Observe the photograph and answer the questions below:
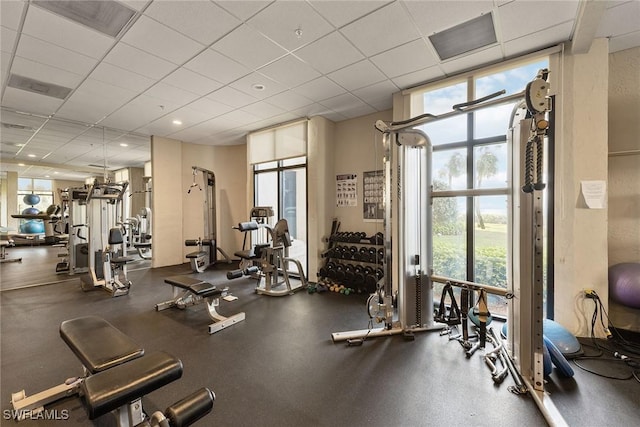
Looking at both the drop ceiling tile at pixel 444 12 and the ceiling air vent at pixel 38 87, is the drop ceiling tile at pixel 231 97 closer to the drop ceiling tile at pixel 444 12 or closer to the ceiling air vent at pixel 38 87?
the ceiling air vent at pixel 38 87

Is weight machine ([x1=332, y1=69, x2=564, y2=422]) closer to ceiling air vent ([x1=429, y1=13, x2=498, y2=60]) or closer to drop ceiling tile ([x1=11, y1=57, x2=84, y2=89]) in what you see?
ceiling air vent ([x1=429, y1=13, x2=498, y2=60])

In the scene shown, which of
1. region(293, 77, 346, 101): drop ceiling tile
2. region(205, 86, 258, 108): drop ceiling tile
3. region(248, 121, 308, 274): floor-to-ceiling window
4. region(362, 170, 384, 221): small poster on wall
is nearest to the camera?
region(293, 77, 346, 101): drop ceiling tile

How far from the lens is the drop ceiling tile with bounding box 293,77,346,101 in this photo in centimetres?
346

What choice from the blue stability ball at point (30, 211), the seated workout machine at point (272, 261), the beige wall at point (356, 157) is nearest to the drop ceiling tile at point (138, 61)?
the seated workout machine at point (272, 261)

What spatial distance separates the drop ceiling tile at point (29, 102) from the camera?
3.64 m

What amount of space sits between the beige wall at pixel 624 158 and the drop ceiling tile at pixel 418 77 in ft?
5.22

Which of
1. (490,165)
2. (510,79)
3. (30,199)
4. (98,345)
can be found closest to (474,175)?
(490,165)

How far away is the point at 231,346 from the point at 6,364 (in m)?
1.77

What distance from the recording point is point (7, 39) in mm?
2494

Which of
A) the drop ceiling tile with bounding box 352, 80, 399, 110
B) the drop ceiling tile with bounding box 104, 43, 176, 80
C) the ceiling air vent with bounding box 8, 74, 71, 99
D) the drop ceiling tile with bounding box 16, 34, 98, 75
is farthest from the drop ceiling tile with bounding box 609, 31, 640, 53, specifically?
the ceiling air vent with bounding box 8, 74, 71, 99

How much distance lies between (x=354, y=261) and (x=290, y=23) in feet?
11.1

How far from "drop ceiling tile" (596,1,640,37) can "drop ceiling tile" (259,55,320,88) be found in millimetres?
2616

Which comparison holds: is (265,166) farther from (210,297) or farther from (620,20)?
(620,20)

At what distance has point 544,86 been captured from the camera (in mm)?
1706
